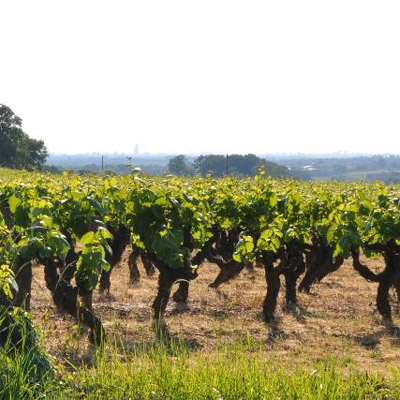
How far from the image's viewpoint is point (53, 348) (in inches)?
316

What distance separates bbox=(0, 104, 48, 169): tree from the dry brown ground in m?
42.7

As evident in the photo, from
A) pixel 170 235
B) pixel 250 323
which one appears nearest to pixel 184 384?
pixel 170 235

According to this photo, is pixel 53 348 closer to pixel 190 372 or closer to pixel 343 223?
pixel 190 372

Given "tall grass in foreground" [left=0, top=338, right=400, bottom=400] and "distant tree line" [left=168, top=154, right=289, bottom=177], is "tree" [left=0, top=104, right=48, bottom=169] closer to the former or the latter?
"distant tree line" [left=168, top=154, right=289, bottom=177]

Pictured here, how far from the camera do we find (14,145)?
182 ft

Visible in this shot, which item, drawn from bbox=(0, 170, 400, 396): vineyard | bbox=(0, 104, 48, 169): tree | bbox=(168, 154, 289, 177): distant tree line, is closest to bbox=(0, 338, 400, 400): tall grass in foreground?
bbox=(0, 170, 400, 396): vineyard

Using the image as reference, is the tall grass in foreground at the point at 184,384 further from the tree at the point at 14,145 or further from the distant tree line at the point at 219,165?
the tree at the point at 14,145

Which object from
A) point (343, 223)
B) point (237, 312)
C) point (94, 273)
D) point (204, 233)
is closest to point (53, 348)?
point (94, 273)

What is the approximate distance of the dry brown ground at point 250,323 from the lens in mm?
8430

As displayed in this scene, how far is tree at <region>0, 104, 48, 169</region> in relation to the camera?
54.6m

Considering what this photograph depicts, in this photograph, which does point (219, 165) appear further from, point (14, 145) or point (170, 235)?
point (170, 235)

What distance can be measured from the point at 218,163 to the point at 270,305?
4875 centimetres

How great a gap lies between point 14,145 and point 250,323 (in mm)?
48496

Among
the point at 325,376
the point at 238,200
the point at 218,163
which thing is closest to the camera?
the point at 325,376
